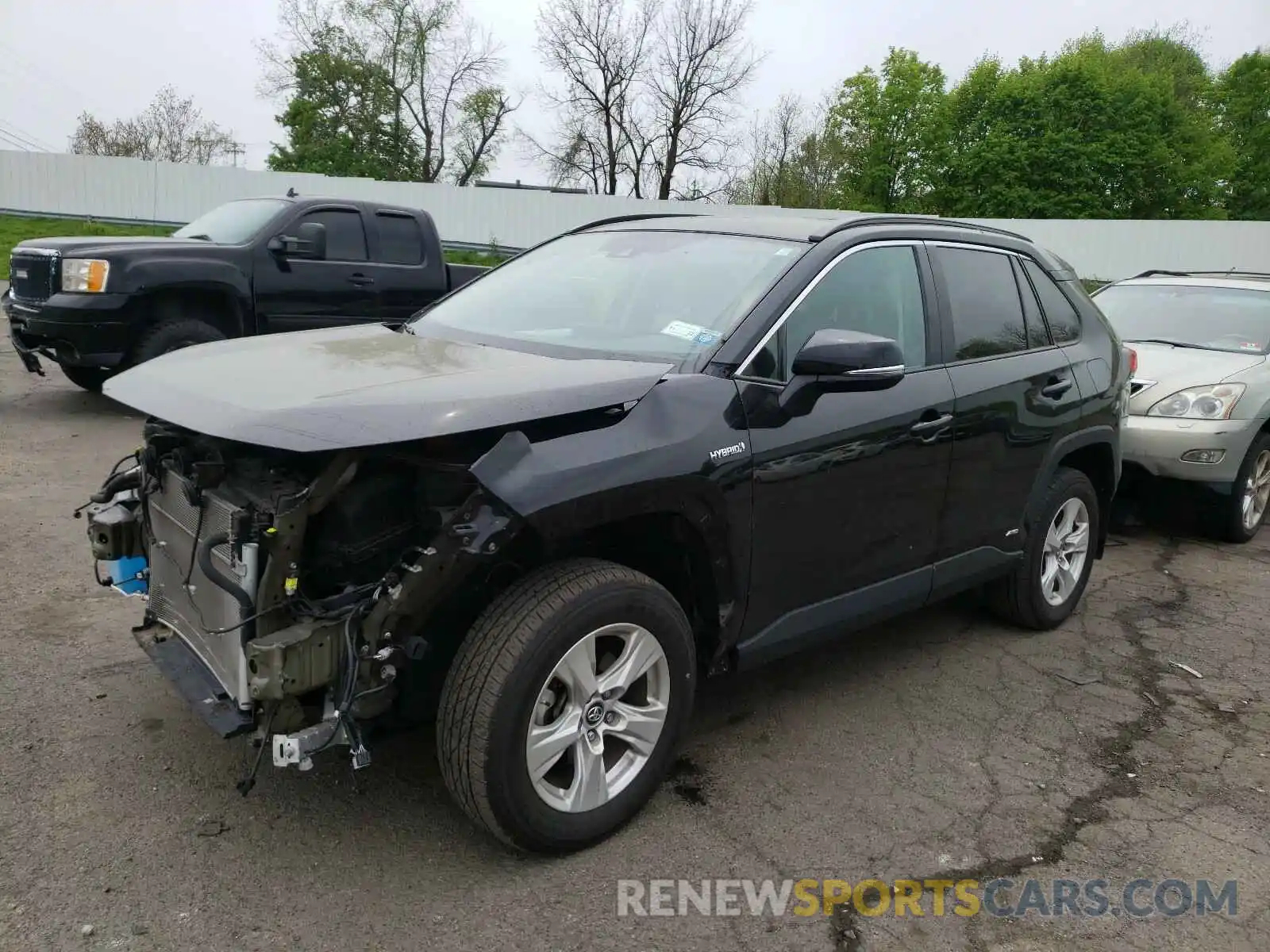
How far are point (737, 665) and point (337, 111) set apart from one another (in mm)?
52307

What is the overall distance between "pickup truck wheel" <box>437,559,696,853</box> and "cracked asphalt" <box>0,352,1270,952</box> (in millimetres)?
177

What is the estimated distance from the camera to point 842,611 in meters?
3.59

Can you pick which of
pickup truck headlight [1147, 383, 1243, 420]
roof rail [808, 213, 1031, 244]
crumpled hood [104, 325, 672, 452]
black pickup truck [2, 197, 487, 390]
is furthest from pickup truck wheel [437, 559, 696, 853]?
black pickup truck [2, 197, 487, 390]

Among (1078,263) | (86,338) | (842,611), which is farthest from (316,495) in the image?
(1078,263)

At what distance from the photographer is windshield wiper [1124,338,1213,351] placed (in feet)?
23.6

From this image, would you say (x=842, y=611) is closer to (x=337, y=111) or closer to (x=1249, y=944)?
(x=1249, y=944)

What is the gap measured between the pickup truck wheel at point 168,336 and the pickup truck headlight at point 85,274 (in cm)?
49

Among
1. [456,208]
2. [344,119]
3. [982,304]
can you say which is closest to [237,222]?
[982,304]

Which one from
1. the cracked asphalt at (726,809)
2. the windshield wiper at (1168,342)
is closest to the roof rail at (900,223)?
the cracked asphalt at (726,809)

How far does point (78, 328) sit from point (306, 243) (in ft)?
6.30

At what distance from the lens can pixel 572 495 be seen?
8.76ft

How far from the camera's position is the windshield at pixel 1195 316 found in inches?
285

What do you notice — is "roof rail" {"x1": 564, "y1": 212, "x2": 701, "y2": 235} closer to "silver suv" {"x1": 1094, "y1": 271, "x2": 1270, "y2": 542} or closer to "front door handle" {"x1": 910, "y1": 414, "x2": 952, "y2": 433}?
"front door handle" {"x1": 910, "y1": 414, "x2": 952, "y2": 433}

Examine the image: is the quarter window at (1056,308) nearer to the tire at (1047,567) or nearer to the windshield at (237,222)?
the tire at (1047,567)
